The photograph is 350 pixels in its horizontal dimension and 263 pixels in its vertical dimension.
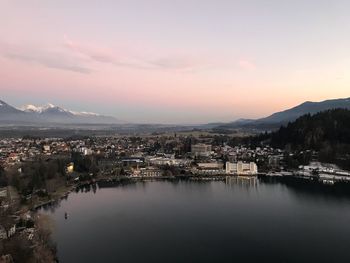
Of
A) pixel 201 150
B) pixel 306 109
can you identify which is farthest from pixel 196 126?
pixel 201 150

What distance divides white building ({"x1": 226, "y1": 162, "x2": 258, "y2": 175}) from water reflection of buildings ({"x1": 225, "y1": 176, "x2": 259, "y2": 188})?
2.29 ft

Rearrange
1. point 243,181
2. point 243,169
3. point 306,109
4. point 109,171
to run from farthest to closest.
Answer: point 306,109 < point 243,169 < point 109,171 < point 243,181

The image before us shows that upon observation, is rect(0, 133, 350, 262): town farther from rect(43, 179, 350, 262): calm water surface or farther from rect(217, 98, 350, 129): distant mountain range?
rect(217, 98, 350, 129): distant mountain range

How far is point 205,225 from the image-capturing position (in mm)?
7926

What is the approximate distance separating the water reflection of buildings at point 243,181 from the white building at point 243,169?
2.29ft

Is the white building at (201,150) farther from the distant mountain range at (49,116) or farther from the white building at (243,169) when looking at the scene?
the distant mountain range at (49,116)

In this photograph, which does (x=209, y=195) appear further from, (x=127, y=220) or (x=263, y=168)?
(x=263, y=168)

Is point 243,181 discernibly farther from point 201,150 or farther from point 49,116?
point 49,116

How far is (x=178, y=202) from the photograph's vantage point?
10.3m

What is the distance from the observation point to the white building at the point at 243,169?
51.4 ft

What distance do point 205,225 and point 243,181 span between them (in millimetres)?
6281

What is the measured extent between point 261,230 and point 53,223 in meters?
4.32

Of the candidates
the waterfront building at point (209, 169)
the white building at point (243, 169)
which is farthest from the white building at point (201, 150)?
the white building at point (243, 169)

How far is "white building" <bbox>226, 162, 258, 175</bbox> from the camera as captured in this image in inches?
617
